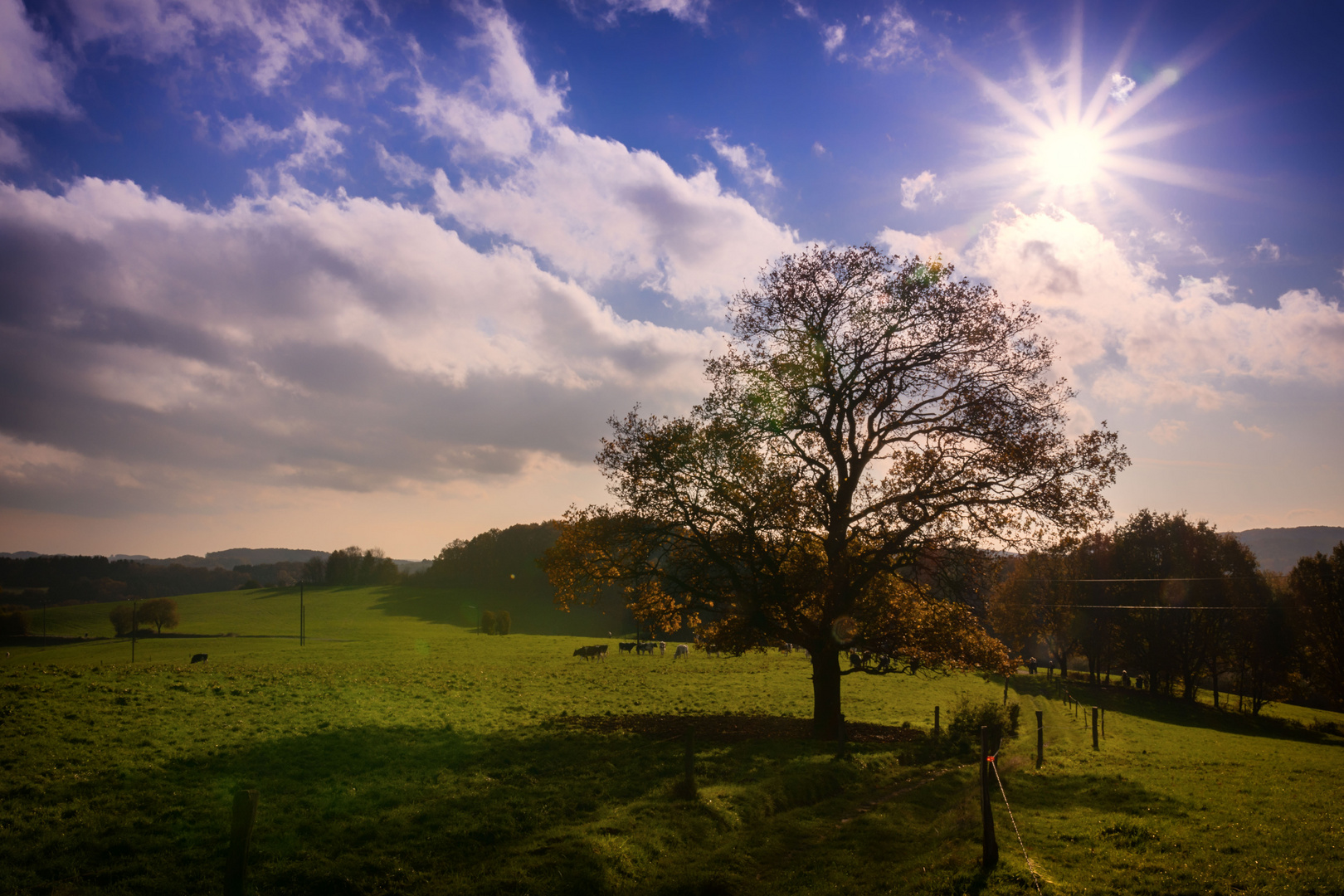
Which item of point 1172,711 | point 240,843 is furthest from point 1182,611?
point 240,843

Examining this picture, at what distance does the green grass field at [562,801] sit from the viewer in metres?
10.3

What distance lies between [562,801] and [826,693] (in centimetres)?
1121

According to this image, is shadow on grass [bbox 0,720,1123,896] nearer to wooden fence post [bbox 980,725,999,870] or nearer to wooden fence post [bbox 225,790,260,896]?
wooden fence post [bbox 980,725,999,870]

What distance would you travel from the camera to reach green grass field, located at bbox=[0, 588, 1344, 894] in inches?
404

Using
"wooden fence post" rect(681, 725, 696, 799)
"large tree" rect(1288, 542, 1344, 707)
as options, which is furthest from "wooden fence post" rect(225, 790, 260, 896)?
"large tree" rect(1288, 542, 1344, 707)

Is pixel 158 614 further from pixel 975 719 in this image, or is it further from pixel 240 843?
pixel 975 719

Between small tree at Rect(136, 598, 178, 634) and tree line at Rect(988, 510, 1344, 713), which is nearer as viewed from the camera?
tree line at Rect(988, 510, 1344, 713)

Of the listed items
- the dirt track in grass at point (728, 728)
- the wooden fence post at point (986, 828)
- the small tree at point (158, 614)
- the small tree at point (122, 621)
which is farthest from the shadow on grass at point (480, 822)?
the small tree at point (122, 621)

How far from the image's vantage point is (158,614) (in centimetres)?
8825

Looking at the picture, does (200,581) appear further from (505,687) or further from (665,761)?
(665,761)

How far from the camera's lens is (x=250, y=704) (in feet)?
80.5

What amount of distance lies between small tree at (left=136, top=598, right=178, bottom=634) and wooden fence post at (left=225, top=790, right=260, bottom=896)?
10332 centimetres

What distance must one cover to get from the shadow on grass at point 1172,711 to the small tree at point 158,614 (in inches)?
4063

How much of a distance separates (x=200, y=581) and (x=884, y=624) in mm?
202089
